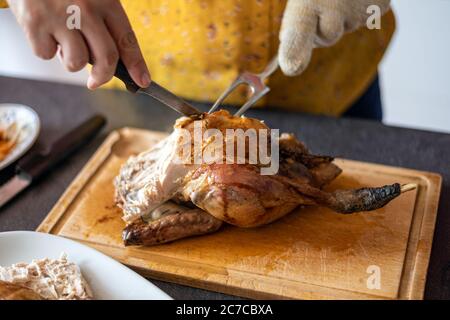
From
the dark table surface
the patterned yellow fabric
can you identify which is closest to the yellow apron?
the patterned yellow fabric

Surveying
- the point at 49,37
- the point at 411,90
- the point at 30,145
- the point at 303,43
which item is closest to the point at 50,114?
the point at 30,145

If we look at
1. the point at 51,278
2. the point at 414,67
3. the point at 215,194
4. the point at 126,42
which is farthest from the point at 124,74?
the point at 414,67

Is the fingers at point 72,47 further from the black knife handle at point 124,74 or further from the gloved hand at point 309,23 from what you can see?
the gloved hand at point 309,23

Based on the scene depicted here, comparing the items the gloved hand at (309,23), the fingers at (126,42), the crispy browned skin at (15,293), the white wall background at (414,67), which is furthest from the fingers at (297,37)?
the white wall background at (414,67)

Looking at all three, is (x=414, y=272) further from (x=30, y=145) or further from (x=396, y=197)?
(x=30, y=145)

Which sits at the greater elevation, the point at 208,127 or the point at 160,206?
the point at 208,127
